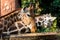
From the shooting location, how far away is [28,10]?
385 centimetres

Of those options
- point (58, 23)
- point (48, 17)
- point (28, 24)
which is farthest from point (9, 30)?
point (58, 23)

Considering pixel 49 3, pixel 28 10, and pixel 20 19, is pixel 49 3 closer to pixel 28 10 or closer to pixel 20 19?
pixel 20 19

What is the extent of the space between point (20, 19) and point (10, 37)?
1.34m

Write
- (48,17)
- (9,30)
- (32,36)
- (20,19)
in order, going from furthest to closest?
(48,17) < (20,19) < (9,30) < (32,36)

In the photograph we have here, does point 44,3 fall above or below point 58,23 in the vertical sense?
above

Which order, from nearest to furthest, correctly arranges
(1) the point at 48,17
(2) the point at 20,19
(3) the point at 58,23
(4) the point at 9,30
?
(4) the point at 9,30, (2) the point at 20,19, (1) the point at 48,17, (3) the point at 58,23

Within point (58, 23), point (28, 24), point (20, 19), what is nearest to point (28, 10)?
point (28, 24)

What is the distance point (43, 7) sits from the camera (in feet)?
20.5

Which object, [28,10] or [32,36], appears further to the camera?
[28,10]

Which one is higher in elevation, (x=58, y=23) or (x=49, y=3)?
(x=49, y=3)

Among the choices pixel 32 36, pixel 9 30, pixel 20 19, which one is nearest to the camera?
pixel 32 36

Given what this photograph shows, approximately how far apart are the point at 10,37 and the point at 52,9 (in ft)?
10.1

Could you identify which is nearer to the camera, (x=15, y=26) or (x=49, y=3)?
(x=15, y=26)

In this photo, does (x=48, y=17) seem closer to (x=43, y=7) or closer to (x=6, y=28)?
(x=43, y=7)
